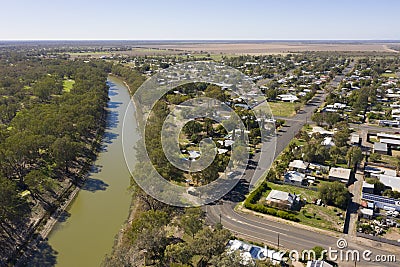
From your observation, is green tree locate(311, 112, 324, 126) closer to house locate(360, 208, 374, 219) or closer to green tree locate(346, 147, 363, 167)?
green tree locate(346, 147, 363, 167)

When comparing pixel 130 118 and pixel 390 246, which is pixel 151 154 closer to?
pixel 390 246

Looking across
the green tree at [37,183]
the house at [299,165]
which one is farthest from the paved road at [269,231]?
the green tree at [37,183]

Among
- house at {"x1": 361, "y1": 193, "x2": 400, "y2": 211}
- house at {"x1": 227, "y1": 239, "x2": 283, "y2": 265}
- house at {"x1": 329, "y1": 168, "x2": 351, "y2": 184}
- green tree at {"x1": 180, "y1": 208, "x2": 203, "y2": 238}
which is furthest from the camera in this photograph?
house at {"x1": 329, "y1": 168, "x2": 351, "y2": 184}

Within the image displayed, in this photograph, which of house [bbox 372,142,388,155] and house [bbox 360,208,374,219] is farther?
house [bbox 372,142,388,155]

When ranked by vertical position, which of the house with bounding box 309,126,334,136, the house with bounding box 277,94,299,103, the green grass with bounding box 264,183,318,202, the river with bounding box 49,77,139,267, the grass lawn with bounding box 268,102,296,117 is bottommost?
the river with bounding box 49,77,139,267

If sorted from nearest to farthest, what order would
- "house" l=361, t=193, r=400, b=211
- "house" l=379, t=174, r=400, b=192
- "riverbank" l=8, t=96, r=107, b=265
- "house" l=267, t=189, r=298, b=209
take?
1. "riverbank" l=8, t=96, r=107, b=265
2. "house" l=361, t=193, r=400, b=211
3. "house" l=267, t=189, r=298, b=209
4. "house" l=379, t=174, r=400, b=192

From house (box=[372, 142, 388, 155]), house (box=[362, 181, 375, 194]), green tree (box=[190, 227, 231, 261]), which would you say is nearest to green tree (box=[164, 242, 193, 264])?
green tree (box=[190, 227, 231, 261])

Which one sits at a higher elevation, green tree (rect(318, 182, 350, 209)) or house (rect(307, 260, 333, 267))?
green tree (rect(318, 182, 350, 209))

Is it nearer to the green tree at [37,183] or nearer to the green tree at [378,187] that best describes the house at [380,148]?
the green tree at [378,187]

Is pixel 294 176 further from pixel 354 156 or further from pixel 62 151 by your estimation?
pixel 62 151
